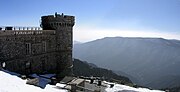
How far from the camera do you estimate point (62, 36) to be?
130 ft

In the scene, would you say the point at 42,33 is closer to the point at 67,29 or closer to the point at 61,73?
the point at 67,29

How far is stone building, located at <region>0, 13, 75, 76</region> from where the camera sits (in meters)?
32.0

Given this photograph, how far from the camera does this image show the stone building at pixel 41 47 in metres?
32.0

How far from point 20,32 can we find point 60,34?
758 centimetres

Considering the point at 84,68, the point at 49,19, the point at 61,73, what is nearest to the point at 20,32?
the point at 49,19

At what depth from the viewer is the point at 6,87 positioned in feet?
52.6

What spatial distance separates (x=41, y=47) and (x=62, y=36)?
396 centimetres

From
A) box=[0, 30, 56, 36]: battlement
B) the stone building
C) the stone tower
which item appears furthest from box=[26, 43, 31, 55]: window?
the stone tower

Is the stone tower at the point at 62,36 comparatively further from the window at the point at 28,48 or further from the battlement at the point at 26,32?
the window at the point at 28,48

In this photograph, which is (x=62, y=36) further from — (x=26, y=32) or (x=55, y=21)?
(x=26, y=32)

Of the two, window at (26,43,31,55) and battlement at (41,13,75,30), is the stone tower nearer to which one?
battlement at (41,13,75,30)

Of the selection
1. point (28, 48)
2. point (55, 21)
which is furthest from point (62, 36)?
point (28, 48)

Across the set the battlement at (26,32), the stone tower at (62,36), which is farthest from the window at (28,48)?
the stone tower at (62,36)

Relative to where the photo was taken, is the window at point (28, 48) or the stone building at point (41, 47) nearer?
the stone building at point (41, 47)
